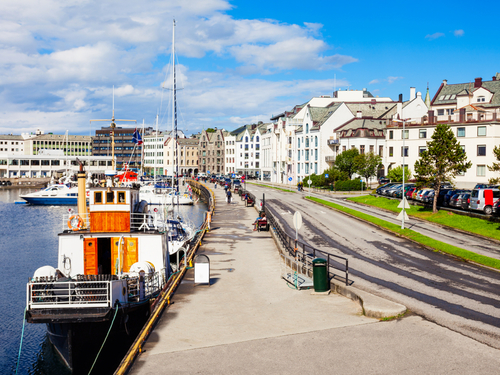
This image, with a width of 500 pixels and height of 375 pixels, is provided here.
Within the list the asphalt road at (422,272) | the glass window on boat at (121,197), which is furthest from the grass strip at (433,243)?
the glass window on boat at (121,197)

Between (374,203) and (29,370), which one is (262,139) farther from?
(29,370)

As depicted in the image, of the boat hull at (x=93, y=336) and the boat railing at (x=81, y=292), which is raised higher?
the boat railing at (x=81, y=292)

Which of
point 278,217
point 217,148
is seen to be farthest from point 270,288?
point 217,148

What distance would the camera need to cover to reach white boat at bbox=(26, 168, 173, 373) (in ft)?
53.4

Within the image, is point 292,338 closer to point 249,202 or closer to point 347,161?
point 249,202

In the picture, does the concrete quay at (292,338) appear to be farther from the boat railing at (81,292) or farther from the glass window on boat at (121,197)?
the glass window on boat at (121,197)

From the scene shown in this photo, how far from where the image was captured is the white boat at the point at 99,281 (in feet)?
53.4

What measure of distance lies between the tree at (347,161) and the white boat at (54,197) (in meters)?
49.9

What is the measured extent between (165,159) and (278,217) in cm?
13825

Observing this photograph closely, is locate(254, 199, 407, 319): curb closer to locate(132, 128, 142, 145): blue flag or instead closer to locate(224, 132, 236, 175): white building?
locate(132, 128, 142, 145): blue flag

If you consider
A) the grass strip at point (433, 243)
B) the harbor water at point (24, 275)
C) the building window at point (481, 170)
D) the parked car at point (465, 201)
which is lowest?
the harbor water at point (24, 275)

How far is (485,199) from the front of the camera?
38188 millimetres

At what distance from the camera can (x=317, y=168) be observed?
91375mm

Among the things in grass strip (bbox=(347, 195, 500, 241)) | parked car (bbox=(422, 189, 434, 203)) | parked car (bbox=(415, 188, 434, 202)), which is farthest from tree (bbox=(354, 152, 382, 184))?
parked car (bbox=(422, 189, 434, 203))
